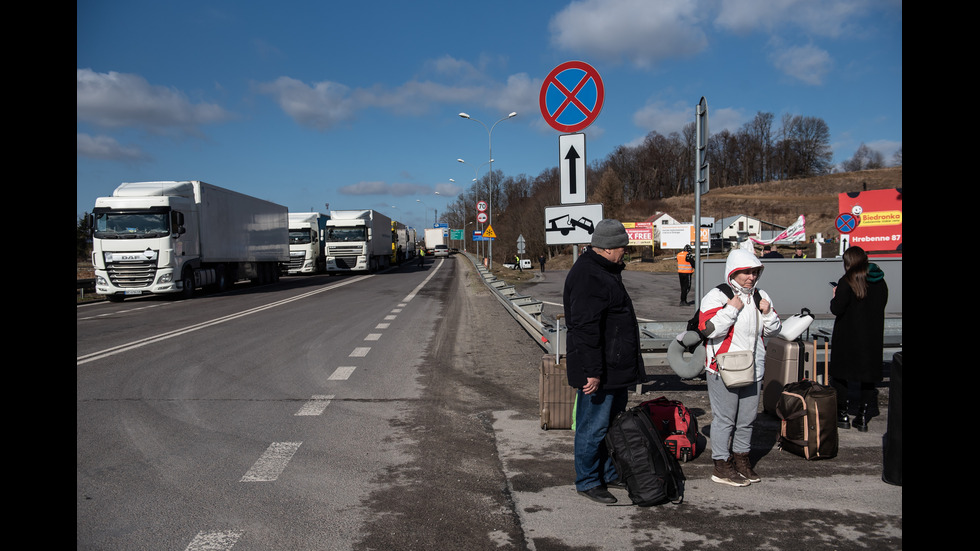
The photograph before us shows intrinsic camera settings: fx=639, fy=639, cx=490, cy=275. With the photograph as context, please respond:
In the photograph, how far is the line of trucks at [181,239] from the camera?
21.1 meters

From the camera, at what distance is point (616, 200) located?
314ft

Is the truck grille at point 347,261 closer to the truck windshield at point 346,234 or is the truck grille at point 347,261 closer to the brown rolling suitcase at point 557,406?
the truck windshield at point 346,234

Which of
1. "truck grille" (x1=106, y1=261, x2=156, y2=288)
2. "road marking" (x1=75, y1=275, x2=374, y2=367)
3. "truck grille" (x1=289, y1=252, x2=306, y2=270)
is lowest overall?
"road marking" (x1=75, y1=275, x2=374, y2=367)

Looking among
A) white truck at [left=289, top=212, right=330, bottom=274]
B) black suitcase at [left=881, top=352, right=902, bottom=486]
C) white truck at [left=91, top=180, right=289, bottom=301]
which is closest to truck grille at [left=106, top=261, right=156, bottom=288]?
white truck at [left=91, top=180, right=289, bottom=301]

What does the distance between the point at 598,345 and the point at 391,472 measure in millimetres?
1839

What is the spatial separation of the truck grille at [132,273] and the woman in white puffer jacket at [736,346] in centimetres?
2092

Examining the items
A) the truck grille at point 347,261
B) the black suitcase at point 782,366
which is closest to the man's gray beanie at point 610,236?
the black suitcase at point 782,366

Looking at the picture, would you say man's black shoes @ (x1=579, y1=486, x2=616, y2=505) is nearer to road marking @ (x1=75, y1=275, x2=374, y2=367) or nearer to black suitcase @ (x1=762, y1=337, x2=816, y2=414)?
black suitcase @ (x1=762, y1=337, x2=816, y2=414)

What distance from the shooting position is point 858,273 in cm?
588

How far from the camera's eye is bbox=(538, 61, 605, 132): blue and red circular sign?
709 cm

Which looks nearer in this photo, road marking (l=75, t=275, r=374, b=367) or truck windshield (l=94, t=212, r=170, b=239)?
road marking (l=75, t=275, r=374, b=367)

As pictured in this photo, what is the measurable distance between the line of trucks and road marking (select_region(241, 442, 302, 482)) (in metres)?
18.4
